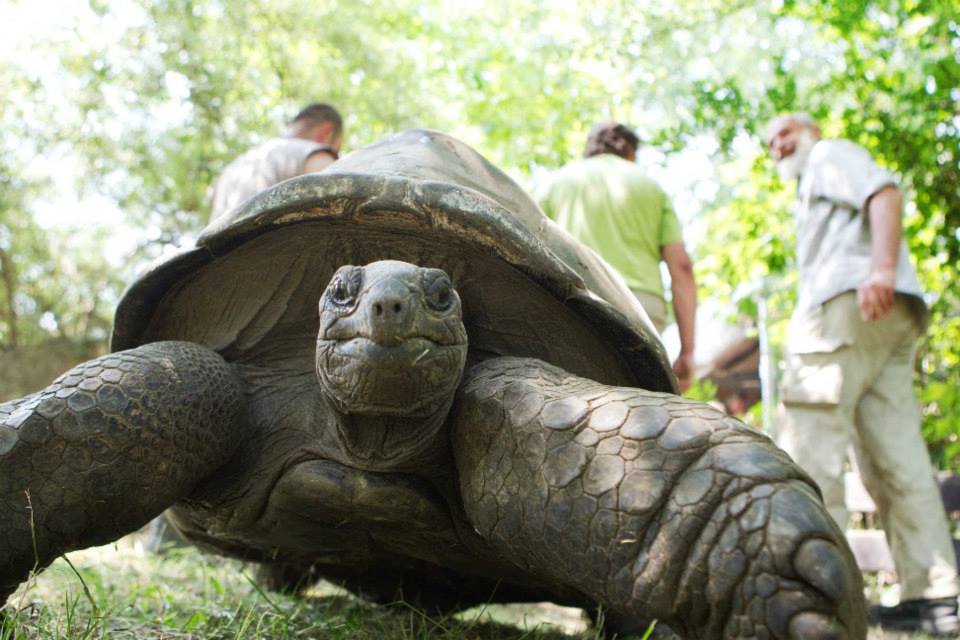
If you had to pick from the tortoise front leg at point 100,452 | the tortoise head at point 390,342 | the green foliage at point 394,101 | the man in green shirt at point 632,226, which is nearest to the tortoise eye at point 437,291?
the tortoise head at point 390,342

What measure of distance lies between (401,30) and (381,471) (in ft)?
38.9

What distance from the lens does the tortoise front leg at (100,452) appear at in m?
1.72

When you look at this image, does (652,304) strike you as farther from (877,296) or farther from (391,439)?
(391,439)

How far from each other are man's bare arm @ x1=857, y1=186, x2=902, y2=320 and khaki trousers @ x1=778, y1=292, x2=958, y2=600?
148 mm

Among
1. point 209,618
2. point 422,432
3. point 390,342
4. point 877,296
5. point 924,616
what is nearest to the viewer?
point 390,342

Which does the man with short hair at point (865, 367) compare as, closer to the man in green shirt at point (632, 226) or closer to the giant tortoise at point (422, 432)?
the man in green shirt at point (632, 226)

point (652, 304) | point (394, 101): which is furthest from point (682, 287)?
point (394, 101)

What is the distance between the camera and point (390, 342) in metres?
1.64

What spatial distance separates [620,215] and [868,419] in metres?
1.43

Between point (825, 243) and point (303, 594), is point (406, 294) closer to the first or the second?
point (303, 594)

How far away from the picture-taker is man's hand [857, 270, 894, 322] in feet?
11.7

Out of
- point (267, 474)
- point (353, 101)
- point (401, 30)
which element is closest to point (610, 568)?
point (267, 474)

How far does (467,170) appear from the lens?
2373 millimetres

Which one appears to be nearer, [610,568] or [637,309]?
[610,568]
